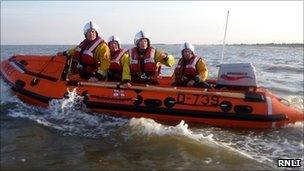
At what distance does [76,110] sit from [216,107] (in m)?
2.61

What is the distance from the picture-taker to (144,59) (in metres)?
8.09

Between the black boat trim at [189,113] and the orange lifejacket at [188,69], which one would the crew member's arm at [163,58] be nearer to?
the orange lifejacket at [188,69]

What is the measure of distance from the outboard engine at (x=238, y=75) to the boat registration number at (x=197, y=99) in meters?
0.51

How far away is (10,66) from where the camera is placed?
10.0 meters

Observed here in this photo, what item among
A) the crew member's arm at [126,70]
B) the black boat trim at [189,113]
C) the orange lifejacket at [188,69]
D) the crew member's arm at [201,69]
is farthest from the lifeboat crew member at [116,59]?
the crew member's arm at [201,69]

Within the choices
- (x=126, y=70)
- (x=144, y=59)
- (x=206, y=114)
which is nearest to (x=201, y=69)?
(x=206, y=114)

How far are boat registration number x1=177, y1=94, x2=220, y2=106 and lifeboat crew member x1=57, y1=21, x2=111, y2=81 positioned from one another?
166 cm

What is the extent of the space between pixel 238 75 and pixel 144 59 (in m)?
1.78

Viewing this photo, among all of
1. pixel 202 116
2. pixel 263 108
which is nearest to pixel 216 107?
pixel 202 116

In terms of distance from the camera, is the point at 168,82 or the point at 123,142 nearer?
the point at 123,142

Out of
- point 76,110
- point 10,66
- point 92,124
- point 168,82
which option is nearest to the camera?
point 92,124

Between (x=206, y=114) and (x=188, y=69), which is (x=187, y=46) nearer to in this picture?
(x=188, y=69)

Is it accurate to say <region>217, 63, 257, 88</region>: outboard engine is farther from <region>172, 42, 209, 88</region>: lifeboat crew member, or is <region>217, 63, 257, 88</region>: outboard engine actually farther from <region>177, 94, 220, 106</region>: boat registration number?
<region>177, 94, 220, 106</region>: boat registration number

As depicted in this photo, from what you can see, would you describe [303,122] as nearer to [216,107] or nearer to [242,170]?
[216,107]
